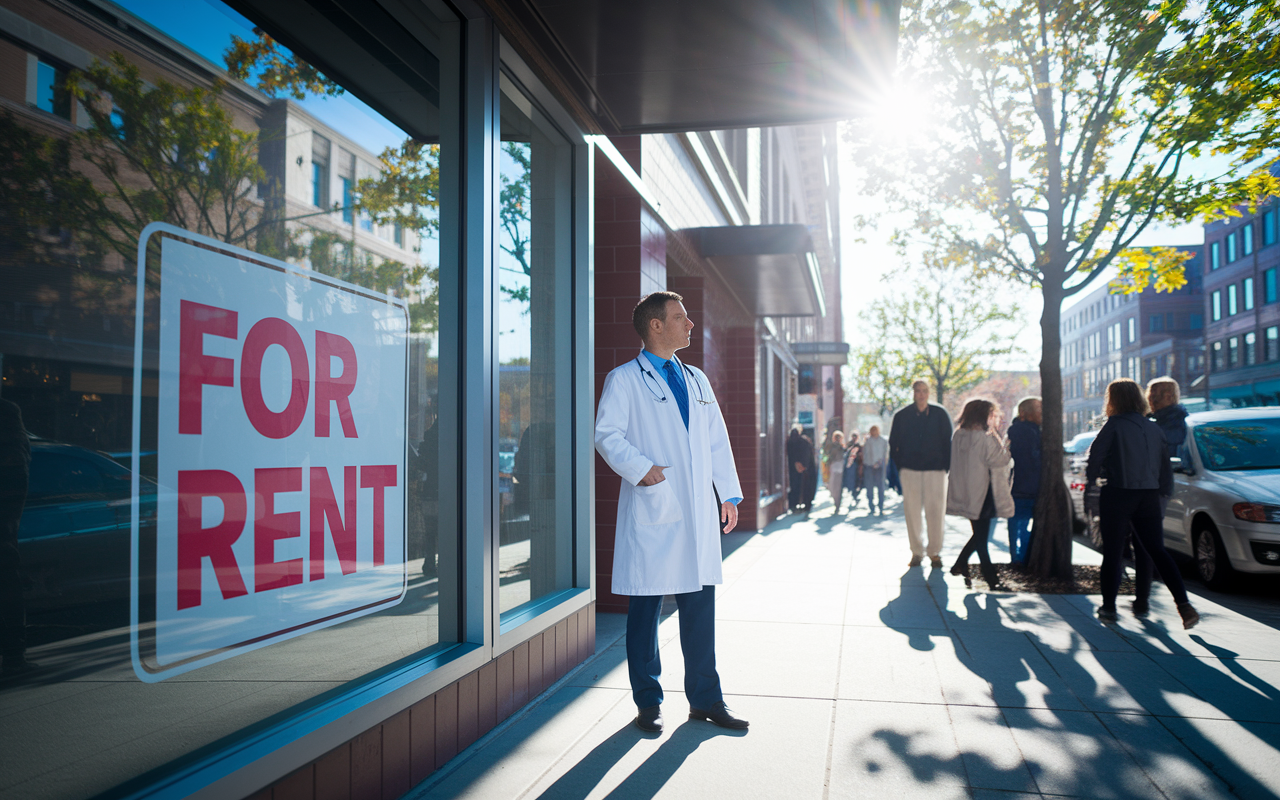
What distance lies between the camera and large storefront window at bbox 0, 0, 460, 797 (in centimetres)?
212

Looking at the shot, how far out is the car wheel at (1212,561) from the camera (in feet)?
25.3

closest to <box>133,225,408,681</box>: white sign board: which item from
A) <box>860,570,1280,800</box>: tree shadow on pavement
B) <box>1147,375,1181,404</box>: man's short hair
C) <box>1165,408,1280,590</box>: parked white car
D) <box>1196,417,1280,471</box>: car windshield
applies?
<box>860,570,1280,800</box>: tree shadow on pavement

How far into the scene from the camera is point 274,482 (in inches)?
116

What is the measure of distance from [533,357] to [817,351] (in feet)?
67.4

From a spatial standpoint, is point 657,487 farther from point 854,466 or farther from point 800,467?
point 854,466

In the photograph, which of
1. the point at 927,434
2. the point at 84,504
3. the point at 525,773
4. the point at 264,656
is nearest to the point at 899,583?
the point at 927,434

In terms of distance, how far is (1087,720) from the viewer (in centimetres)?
420

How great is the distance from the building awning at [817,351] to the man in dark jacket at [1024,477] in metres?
14.8

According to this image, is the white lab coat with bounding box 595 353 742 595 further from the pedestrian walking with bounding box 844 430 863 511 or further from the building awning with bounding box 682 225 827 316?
the pedestrian walking with bounding box 844 430 863 511

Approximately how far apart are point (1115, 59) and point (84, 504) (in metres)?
8.91

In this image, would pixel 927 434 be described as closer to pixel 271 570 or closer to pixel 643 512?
pixel 643 512

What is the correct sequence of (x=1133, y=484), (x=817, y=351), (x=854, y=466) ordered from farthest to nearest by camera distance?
(x=817, y=351) → (x=854, y=466) → (x=1133, y=484)

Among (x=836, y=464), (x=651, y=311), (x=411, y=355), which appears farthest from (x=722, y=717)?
(x=836, y=464)

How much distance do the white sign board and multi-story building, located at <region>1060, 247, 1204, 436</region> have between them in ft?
210
